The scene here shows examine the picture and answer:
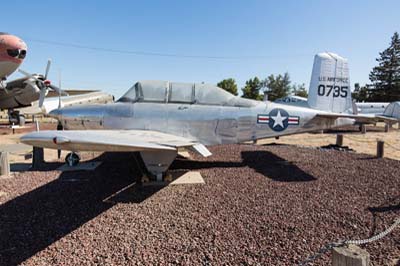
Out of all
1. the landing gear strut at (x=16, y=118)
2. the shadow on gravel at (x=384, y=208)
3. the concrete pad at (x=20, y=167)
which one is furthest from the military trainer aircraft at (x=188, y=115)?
the landing gear strut at (x=16, y=118)

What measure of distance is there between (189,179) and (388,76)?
215 feet

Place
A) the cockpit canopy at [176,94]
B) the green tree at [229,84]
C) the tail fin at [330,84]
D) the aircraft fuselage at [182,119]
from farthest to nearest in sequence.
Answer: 1. the green tree at [229,84]
2. the tail fin at [330,84]
3. the cockpit canopy at [176,94]
4. the aircraft fuselage at [182,119]

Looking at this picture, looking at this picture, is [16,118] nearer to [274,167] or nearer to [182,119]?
[182,119]

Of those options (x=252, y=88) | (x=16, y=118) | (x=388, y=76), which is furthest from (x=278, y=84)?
(x=16, y=118)

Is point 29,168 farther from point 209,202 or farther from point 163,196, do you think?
point 209,202

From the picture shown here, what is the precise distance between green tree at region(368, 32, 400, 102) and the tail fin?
5483 centimetres

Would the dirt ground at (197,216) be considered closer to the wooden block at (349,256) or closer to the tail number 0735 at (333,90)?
the wooden block at (349,256)

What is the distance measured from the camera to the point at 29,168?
22.8 ft

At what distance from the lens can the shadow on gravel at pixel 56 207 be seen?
3133 mm

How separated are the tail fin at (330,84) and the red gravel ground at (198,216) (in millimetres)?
2210

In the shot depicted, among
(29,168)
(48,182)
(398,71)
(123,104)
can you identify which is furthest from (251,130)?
(398,71)

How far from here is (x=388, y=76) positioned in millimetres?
53781

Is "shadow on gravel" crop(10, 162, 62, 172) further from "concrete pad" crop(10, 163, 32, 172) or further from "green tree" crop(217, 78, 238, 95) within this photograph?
"green tree" crop(217, 78, 238, 95)

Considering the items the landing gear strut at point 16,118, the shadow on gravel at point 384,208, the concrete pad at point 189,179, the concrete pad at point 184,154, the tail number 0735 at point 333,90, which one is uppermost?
the tail number 0735 at point 333,90
